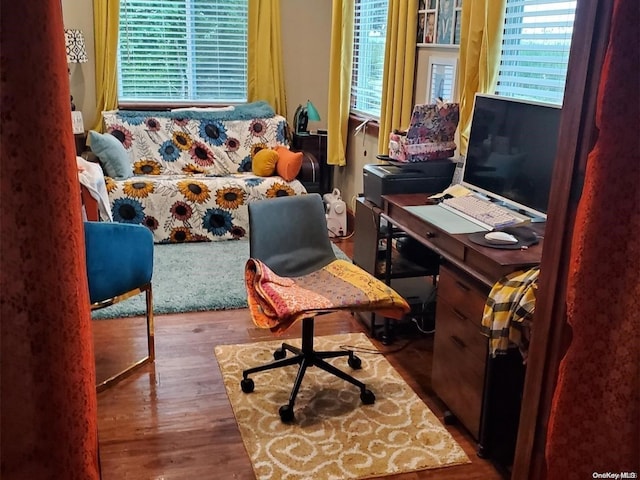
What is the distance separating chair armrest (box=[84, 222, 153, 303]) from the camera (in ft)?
8.34

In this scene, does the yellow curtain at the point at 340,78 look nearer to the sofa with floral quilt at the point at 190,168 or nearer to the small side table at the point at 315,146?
the small side table at the point at 315,146

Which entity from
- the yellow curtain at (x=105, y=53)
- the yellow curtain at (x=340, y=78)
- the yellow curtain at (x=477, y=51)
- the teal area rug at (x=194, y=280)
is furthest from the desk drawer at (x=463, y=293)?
the yellow curtain at (x=105, y=53)

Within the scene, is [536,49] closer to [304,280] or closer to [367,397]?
[304,280]

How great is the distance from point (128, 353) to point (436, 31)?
238 centimetres

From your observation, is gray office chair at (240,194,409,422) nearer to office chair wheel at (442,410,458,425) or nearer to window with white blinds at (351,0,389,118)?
office chair wheel at (442,410,458,425)

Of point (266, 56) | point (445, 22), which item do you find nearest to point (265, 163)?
point (266, 56)

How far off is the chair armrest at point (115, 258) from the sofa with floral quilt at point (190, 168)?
1.93 m

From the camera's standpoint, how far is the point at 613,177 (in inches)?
42.6

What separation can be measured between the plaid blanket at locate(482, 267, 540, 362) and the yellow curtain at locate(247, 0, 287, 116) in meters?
3.97

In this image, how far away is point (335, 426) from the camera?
2.44 m

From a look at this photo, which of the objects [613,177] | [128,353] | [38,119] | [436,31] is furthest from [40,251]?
[436,31]

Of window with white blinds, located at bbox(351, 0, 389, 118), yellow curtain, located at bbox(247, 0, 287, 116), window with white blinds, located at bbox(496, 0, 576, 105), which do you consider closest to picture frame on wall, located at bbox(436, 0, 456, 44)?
window with white blinds, located at bbox(496, 0, 576, 105)

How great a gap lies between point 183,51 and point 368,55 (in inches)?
67.6

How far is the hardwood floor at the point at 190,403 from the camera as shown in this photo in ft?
7.16
